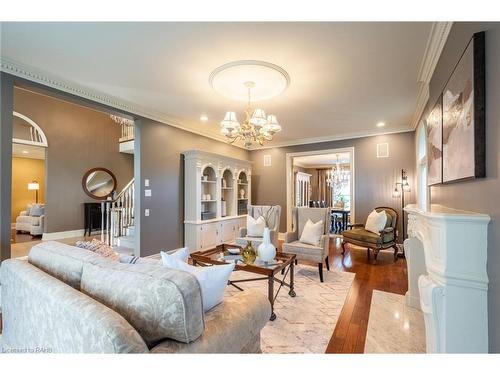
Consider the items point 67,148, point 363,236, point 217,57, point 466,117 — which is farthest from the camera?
point 67,148

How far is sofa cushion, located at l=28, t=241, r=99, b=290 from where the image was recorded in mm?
1268

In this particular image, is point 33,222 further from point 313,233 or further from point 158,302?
point 158,302

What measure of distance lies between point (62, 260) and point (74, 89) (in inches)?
104


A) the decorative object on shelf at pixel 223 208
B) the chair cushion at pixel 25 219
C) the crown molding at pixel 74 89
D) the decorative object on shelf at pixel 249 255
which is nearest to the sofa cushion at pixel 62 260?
the decorative object on shelf at pixel 249 255

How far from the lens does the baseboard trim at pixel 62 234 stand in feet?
18.4

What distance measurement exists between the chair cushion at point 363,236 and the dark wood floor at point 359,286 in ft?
1.24

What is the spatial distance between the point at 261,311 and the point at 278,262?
125cm

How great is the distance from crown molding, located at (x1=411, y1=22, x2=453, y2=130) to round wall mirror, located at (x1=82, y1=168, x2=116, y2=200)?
7620 millimetres

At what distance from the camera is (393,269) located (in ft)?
11.9

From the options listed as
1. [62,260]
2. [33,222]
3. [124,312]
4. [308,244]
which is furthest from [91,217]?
[124,312]

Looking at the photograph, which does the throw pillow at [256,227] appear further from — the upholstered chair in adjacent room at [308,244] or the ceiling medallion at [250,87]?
the ceiling medallion at [250,87]

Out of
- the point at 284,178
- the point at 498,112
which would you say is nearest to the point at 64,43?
A: the point at 498,112

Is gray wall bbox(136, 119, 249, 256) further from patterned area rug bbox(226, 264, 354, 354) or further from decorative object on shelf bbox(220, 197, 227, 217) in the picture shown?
patterned area rug bbox(226, 264, 354, 354)

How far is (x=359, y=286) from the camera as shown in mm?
2979
